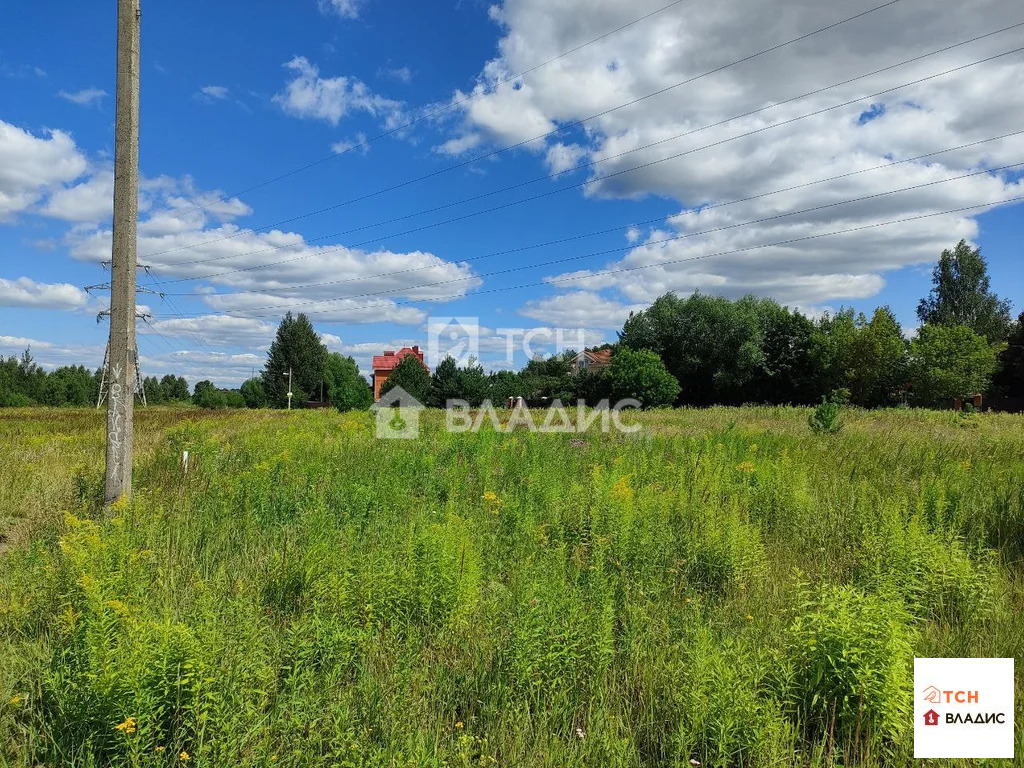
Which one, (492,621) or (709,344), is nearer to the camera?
(492,621)

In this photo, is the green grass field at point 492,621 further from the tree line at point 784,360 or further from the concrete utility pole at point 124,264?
the tree line at point 784,360

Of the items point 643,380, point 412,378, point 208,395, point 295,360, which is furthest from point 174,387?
point 643,380

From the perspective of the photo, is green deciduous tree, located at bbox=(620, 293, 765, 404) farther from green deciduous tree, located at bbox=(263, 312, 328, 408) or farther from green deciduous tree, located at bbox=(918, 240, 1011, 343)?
green deciduous tree, located at bbox=(263, 312, 328, 408)

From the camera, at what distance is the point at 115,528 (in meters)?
4.81

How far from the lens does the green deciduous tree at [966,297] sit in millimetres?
48125

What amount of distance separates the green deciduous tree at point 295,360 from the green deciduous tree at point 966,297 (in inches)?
→ 2619

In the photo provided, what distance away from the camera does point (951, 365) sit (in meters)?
37.4

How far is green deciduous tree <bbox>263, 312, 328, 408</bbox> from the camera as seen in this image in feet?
228

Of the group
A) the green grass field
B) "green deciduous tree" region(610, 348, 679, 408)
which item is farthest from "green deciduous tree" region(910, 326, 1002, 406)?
the green grass field

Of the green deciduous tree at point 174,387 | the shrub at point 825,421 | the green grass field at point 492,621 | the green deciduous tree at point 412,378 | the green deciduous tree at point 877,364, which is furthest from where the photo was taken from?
the green deciduous tree at point 174,387

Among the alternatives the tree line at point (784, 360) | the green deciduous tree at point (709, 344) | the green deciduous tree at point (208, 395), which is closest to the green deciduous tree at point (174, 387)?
the green deciduous tree at point (208, 395)

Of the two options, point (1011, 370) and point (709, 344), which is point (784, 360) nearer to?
point (709, 344)

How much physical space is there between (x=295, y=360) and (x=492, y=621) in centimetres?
7211

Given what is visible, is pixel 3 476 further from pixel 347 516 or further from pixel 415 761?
pixel 415 761
